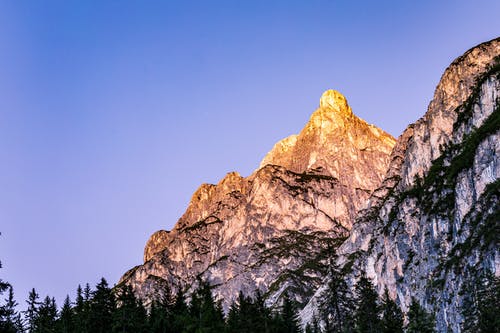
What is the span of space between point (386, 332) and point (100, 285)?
44.6 m

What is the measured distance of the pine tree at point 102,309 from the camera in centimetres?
8812

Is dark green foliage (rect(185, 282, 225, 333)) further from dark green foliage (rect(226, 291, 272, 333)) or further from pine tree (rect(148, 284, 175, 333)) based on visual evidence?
pine tree (rect(148, 284, 175, 333))

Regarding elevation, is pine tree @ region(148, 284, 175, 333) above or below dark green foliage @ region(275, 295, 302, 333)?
above

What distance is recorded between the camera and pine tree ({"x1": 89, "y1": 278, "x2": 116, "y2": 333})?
88.1 m

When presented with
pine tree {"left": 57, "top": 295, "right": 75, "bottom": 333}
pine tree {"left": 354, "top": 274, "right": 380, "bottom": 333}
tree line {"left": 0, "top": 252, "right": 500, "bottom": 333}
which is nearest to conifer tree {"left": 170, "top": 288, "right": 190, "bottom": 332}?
tree line {"left": 0, "top": 252, "right": 500, "bottom": 333}

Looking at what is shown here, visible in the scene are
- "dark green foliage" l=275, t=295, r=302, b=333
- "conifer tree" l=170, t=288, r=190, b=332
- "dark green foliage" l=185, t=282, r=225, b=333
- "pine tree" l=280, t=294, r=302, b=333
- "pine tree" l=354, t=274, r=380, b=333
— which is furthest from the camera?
"pine tree" l=280, t=294, r=302, b=333

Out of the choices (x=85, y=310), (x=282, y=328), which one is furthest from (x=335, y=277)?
(x=85, y=310)

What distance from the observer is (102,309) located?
90.8 metres

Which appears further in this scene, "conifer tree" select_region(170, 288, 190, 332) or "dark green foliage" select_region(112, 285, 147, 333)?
"dark green foliage" select_region(112, 285, 147, 333)

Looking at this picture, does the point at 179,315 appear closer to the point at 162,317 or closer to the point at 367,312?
the point at 162,317

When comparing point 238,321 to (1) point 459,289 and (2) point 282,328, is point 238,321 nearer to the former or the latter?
(2) point 282,328

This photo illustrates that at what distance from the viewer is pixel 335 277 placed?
60656mm

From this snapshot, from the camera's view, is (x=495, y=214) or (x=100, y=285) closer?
(x=100, y=285)

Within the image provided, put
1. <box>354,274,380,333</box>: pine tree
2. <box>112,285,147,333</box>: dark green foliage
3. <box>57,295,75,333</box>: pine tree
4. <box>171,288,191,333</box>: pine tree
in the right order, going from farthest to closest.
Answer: <box>57,295,75,333</box>: pine tree → <box>112,285,147,333</box>: dark green foliage → <box>171,288,191,333</box>: pine tree → <box>354,274,380,333</box>: pine tree
